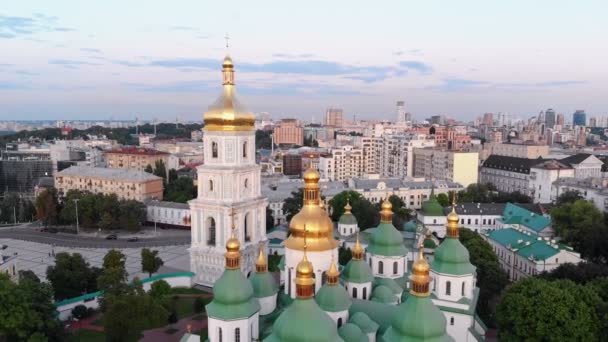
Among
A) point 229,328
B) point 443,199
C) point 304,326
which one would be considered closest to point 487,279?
point 229,328

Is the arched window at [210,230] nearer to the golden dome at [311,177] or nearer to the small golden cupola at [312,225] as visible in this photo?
the small golden cupola at [312,225]

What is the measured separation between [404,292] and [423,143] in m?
61.2

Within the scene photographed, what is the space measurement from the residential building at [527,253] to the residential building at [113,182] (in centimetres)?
3679

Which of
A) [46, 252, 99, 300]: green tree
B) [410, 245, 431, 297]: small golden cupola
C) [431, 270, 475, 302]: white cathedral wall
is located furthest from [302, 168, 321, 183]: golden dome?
[46, 252, 99, 300]: green tree

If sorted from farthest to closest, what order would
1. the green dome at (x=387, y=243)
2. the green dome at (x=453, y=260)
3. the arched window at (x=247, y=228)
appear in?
the arched window at (x=247, y=228) → the green dome at (x=387, y=243) → the green dome at (x=453, y=260)

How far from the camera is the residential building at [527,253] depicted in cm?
3017

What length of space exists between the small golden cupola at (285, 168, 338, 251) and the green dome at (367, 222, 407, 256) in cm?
408

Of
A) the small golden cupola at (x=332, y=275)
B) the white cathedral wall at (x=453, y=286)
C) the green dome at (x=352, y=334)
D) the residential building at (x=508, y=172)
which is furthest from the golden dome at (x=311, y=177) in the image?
the residential building at (x=508, y=172)

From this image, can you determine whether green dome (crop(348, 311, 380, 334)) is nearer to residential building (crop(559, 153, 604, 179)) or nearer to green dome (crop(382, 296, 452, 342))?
green dome (crop(382, 296, 452, 342))

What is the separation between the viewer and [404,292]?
20844mm

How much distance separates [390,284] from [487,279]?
10.1 metres

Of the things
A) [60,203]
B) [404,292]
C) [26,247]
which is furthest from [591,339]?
[60,203]

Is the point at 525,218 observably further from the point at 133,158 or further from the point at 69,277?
the point at 133,158

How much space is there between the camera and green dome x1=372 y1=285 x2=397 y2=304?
18.5 meters
